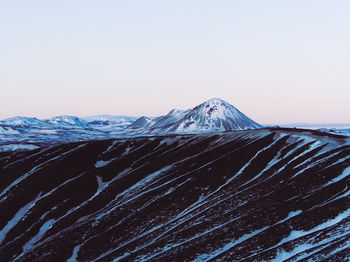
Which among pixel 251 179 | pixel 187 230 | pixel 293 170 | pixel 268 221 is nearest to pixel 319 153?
pixel 293 170

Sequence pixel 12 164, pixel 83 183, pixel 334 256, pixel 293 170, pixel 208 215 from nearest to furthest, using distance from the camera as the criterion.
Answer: pixel 334 256 → pixel 208 215 → pixel 293 170 → pixel 83 183 → pixel 12 164

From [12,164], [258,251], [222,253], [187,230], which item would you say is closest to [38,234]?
[187,230]

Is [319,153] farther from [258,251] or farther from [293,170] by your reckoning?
[258,251]

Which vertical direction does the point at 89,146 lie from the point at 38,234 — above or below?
above

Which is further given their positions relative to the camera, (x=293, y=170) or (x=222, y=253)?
(x=293, y=170)

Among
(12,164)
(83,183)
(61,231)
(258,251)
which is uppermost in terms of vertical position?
(12,164)

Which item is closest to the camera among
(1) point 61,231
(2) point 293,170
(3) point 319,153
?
(1) point 61,231

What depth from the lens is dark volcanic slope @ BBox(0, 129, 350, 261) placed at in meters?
46.5

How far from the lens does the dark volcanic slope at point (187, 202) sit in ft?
153

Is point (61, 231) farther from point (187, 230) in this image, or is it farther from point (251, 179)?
point (251, 179)

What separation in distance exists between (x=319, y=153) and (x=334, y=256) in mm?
43068

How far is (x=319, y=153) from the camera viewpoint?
75.9m

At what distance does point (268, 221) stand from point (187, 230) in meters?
13.2

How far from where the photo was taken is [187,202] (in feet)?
213
